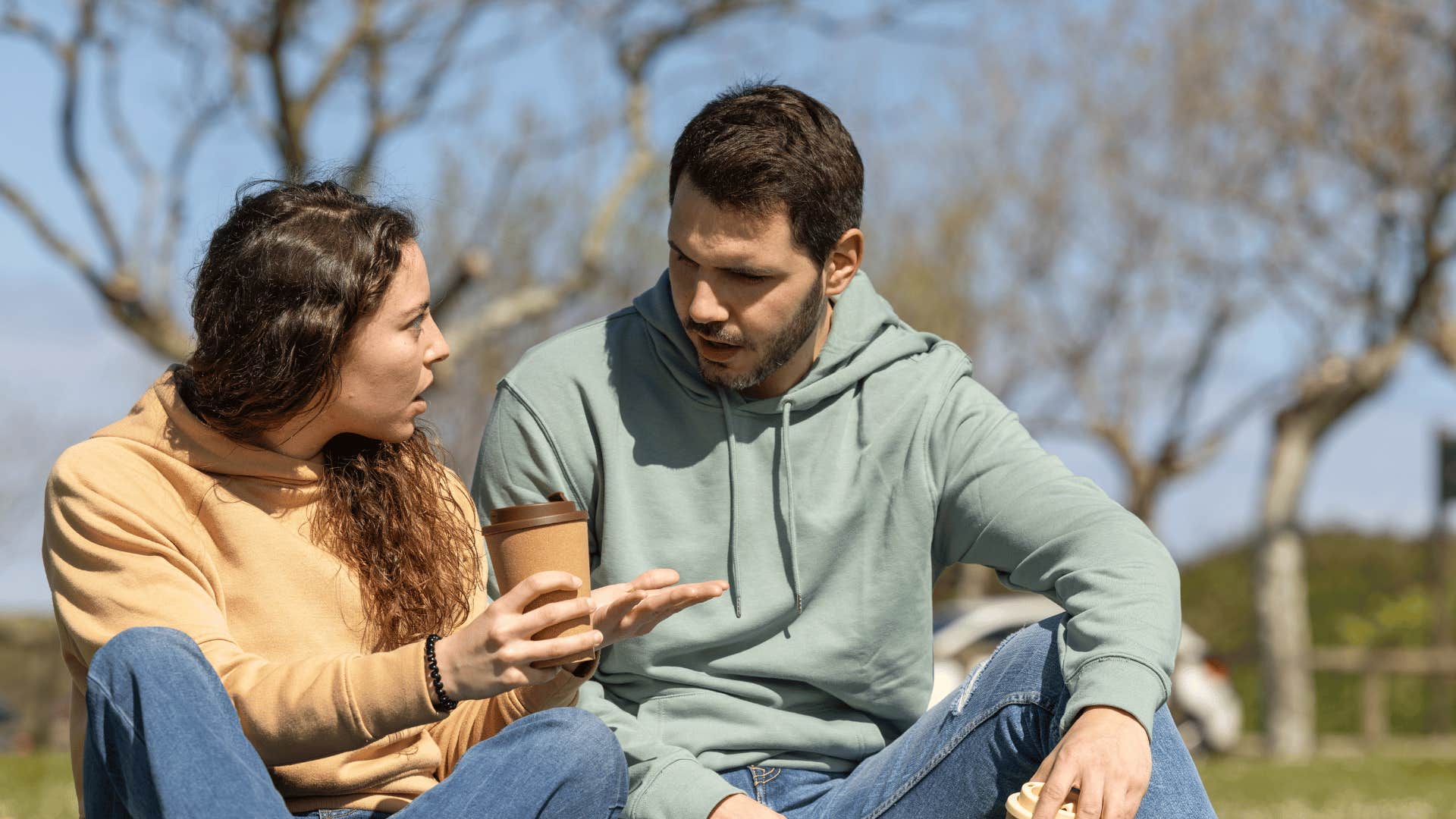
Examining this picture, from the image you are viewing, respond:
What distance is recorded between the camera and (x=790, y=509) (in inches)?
110

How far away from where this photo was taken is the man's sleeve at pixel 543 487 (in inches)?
98.3

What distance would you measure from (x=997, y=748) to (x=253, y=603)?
4.16 ft

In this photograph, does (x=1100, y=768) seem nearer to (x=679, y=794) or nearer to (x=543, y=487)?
(x=679, y=794)

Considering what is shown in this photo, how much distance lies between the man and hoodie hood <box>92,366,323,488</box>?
503 millimetres

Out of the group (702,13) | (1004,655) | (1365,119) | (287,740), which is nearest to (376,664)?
(287,740)

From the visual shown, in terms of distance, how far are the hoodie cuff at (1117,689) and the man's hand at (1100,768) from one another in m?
0.02

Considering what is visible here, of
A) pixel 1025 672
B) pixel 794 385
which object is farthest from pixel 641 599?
pixel 794 385

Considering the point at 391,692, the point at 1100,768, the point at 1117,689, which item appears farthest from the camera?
the point at 1117,689

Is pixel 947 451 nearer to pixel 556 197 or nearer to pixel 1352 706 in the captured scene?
pixel 556 197

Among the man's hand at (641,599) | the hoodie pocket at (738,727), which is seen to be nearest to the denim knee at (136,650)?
the man's hand at (641,599)

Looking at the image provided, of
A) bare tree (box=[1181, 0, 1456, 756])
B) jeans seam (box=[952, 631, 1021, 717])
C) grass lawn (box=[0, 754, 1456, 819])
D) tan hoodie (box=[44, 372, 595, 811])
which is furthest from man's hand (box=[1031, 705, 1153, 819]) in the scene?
bare tree (box=[1181, 0, 1456, 756])

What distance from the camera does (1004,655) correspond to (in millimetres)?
2473

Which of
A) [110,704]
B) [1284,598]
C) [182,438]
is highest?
[182,438]

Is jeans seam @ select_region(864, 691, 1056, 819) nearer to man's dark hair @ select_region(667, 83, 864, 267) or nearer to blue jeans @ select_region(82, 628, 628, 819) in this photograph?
blue jeans @ select_region(82, 628, 628, 819)
